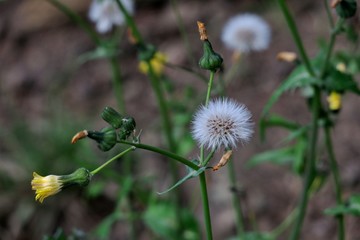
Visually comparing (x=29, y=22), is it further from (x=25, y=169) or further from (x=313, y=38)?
(x=313, y=38)

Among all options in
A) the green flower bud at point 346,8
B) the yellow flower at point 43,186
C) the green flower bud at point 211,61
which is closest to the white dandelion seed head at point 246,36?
the green flower bud at point 346,8

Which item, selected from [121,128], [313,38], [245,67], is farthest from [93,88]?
[121,128]

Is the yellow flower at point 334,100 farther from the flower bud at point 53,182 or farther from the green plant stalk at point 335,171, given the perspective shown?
the flower bud at point 53,182

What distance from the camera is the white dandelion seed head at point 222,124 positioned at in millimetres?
1327

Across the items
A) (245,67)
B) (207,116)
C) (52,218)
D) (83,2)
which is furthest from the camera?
(83,2)

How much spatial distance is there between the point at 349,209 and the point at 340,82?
0.39 meters

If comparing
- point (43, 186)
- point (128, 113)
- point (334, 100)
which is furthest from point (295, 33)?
point (128, 113)

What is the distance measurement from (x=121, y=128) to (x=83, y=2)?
10.6ft

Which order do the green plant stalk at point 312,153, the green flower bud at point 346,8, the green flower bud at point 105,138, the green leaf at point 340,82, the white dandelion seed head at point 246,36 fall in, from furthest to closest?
the white dandelion seed head at point 246,36
the green plant stalk at point 312,153
the green leaf at point 340,82
the green flower bud at point 346,8
the green flower bud at point 105,138

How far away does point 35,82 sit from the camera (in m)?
4.19

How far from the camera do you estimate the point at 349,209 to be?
1864 millimetres

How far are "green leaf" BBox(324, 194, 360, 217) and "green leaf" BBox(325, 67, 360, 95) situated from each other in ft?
1.16

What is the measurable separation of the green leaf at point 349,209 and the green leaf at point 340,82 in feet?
1.16

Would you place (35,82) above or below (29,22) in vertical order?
below
